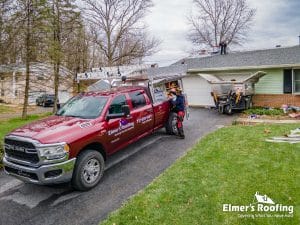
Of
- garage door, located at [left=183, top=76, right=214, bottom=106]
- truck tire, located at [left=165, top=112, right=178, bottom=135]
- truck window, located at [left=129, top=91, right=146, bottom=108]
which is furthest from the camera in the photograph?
garage door, located at [left=183, top=76, right=214, bottom=106]

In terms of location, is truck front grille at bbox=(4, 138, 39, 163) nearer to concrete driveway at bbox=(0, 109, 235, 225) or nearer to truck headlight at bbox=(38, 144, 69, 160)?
truck headlight at bbox=(38, 144, 69, 160)

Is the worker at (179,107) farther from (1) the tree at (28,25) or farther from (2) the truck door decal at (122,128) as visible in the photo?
(1) the tree at (28,25)

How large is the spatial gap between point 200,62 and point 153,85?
Result: 455 inches

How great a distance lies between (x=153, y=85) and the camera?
8.46 meters

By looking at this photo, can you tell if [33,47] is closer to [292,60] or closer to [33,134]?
[33,134]

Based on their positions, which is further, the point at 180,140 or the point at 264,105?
the point at 264,105

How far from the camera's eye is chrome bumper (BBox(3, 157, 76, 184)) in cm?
486

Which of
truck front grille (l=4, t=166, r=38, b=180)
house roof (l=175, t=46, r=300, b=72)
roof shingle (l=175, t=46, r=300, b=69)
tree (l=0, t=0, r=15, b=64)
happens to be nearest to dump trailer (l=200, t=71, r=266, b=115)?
house roof (l=175, t=46, r=300, b=72)

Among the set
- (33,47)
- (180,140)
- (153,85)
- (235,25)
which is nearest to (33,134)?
(153,85)

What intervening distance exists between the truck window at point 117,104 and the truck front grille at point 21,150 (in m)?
1.99

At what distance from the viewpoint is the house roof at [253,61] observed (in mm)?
15344

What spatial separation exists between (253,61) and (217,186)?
44.7 feet

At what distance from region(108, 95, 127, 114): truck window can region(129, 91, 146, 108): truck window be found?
0.40m

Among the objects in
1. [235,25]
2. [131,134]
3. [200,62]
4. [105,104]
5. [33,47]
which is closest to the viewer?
[105,104]
